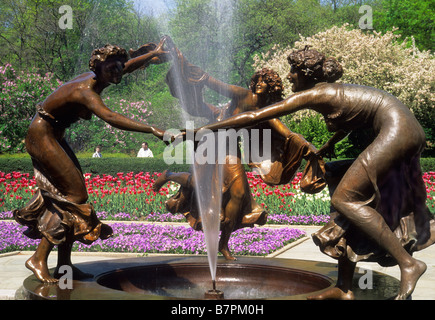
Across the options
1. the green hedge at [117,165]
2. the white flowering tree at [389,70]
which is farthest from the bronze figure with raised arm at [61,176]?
the white flowering tree at [389,70]

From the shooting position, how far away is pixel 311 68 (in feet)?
13.5

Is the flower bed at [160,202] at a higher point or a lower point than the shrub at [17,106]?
lower

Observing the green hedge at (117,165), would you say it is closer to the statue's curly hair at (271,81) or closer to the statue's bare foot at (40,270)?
the statue's curly hair at (271,81)

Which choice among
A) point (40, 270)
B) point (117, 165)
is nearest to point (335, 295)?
Result: point (40, 270)

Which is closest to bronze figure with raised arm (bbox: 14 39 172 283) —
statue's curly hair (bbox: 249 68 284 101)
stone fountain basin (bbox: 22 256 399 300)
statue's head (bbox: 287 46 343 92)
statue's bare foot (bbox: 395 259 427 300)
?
stone fountain basin (bbox: 22 256 399 300)

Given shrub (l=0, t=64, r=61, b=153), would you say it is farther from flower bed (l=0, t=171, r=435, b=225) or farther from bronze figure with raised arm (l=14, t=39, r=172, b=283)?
bronze figure with raised arm (l=14, t=39, r=172, b=283)

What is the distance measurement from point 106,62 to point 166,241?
13.5 ft

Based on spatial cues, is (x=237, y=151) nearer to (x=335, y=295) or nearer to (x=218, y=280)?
(x=218, y=280)

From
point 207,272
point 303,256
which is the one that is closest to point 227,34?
point 303,256

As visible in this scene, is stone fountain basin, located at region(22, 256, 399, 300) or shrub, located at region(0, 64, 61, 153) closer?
stone fountain basin, located at region(22, 256, 399, 300)

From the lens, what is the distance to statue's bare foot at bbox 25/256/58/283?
14.4ft

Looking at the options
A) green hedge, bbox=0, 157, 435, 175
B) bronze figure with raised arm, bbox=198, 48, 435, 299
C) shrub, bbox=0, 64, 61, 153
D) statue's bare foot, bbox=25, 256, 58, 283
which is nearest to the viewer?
bronze figure with raised arm, bbox=198, 48, 435, 299

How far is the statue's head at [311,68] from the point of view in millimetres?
4113

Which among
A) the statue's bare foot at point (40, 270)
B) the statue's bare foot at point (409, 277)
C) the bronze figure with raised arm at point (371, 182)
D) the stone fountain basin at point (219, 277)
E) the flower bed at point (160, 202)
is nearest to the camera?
the statue's bare foot at point (409, 277)
